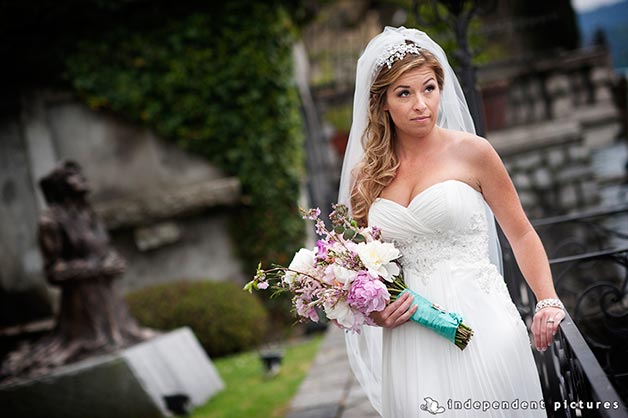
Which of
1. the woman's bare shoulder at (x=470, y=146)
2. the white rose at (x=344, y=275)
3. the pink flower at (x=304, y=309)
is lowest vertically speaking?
the pink flower at (x=304, y=309)

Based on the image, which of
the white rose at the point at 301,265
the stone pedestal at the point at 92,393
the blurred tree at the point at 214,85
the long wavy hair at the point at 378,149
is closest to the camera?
the white rose at the point at 301,265

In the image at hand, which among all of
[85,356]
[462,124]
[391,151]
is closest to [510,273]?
[462,124]

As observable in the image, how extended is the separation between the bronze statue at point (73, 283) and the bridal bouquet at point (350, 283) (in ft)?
14.5

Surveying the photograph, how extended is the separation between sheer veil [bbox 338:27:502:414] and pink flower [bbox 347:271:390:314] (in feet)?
2.07

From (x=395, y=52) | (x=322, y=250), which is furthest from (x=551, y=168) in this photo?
(x=322, y=250)

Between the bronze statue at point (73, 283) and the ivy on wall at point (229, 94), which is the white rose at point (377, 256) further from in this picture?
the ivy on wall at point (229, 94)

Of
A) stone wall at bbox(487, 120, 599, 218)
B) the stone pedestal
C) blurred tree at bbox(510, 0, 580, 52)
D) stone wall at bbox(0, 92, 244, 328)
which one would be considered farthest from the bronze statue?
blurred tree at bbox(510, 0, 580, 52)

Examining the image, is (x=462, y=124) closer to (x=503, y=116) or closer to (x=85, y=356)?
(x=85, y=356)

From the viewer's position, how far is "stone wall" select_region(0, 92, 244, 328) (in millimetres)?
10773

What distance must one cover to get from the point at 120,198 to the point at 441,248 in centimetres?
894

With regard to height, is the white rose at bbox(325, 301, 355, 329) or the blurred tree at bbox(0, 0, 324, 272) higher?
the blurred tree at bbox(0, 0, 324, 272)

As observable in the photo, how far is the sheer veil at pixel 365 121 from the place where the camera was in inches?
125

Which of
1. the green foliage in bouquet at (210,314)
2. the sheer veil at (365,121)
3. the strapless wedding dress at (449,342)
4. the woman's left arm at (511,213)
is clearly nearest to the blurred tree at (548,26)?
the green foliage in bouquet at (210,314)

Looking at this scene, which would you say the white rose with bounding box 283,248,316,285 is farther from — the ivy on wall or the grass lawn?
the ivy on wall
